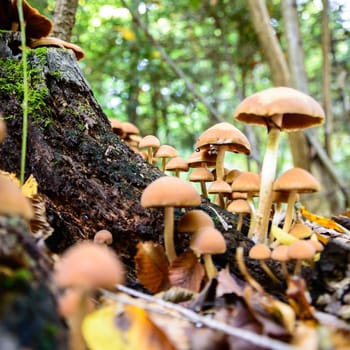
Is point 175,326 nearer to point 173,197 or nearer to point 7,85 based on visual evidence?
point 173,197

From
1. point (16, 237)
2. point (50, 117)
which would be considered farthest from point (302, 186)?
point (50, 117)

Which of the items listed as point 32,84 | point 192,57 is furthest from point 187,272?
point 192,57

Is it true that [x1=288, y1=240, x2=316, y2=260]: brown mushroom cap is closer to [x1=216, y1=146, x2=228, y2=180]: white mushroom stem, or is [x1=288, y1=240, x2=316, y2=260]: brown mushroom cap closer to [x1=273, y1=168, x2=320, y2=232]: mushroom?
[x1=273, y1=168, x2=320, y2=232]: mushroom

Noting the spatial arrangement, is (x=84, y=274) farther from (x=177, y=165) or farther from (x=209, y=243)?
(x=177, y=165)

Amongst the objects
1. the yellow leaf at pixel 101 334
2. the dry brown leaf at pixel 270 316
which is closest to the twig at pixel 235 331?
the dry brown leaf at pixel 270 316

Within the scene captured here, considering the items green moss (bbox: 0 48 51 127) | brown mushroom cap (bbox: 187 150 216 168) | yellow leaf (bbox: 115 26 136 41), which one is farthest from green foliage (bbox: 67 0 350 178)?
brown mushroom cap (bbox: 187 150 216 168)
